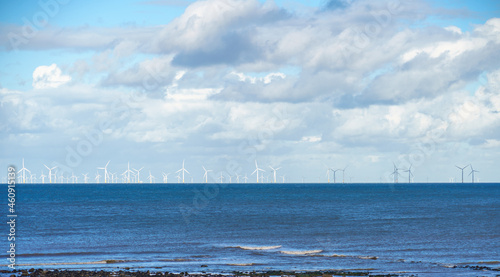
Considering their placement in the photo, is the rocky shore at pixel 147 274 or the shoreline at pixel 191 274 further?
the shoreline at pixel 191 274

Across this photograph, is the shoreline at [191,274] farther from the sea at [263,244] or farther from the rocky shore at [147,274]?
the sea at [263,244]

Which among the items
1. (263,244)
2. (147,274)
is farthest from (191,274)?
(263,244)

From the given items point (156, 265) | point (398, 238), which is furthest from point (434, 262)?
point (156, 265)

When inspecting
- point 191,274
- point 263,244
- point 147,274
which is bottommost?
point 263,244

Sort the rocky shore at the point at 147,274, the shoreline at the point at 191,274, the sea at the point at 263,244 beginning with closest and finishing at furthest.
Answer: the rocky shore at the point at 147,274, the shoreline at the point at 191,274, the sea at the point at 263,244

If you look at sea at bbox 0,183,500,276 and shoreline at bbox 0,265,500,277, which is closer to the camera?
shoreline at bbox 0,265,500,277

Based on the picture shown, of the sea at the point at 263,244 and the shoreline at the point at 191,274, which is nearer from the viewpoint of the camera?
the shoreline at the point at 191,274

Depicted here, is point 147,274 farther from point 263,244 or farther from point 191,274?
point 263,244

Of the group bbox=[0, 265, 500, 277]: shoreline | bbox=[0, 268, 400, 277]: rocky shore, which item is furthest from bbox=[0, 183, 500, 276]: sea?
bbox=[0, 268, 400, 277]: rocky shore

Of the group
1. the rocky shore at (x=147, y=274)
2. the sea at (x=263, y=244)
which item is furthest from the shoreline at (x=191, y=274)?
the sea at (x=263, y=244)

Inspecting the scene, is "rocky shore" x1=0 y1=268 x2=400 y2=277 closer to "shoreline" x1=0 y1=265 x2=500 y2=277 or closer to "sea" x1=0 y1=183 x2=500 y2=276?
"shoreline" x1=0 y1=265 x2=500 y2=277

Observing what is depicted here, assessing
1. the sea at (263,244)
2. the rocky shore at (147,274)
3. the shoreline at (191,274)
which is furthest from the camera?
the sea at (263,244)

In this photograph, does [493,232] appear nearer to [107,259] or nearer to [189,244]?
[189,244]

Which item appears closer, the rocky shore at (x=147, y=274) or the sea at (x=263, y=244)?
the rocky shore at (x=147, y=274)
